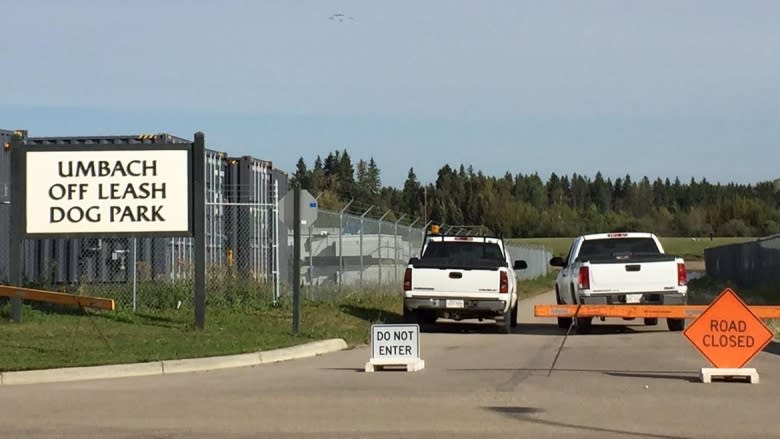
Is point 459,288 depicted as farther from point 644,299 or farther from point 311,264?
point 311,264

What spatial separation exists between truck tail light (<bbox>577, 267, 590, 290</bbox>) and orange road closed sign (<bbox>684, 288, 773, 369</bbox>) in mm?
6945

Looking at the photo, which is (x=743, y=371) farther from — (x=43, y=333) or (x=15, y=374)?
(x=43, y=333)

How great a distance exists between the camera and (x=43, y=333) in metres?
17.6

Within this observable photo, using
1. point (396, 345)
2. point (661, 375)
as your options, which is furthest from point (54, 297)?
point (661, 375)

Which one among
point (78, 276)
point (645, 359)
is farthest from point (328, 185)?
point (645, 359)

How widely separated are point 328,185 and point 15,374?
4368 inches

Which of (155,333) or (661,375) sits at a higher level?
(155,333)

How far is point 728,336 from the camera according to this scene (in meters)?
13.2

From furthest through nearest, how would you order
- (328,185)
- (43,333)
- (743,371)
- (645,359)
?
(328,185), (43,333), (645,359), (743,371)

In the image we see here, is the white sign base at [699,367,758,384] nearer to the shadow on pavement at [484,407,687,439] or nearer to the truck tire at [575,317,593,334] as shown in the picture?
the shadow on pavement at [484,407,687,439]

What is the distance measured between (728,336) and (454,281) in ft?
27.6

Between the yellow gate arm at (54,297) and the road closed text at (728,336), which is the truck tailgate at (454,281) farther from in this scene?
the road closed text at (728,336)

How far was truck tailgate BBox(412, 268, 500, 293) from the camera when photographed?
2112 cm

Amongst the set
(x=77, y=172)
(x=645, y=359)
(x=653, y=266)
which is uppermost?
(x=77, y=172)
